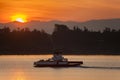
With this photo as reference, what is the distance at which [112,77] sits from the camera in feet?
318

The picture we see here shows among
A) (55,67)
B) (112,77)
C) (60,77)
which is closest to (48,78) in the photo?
(60,77)

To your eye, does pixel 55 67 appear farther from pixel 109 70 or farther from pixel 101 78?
pixel 101 78

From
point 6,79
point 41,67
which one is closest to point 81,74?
point 6,79

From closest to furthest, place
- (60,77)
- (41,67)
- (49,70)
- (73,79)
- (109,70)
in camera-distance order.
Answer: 1. (73,79)
2. (60,77)
3. (109,70)
4. (49,70)
5. (41,67)

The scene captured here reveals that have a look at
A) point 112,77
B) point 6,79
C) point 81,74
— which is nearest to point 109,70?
point 81,74

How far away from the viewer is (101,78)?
9631 centimetres

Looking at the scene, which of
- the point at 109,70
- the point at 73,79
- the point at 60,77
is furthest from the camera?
the point at 109,70

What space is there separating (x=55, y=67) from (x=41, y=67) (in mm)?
4467

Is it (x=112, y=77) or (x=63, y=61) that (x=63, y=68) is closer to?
(x=63, y=61)

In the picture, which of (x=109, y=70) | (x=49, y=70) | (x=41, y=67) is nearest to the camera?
(x=109, y=70)

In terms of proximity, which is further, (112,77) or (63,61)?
(63,61)

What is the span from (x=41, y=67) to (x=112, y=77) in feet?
113

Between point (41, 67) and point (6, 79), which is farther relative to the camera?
point (41, 67)

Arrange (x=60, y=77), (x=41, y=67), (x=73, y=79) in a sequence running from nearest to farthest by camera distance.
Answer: (x=73, y=79)
(x=60, y=77)
(x=41, y=67)
